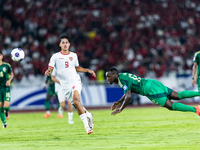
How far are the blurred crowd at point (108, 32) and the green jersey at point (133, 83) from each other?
14264 mm

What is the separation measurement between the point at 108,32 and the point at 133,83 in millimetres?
19447

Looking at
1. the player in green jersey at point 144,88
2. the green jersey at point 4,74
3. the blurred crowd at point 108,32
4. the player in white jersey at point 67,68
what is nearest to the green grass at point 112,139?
the player in green jersey at point 144,88

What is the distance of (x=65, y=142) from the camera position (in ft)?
28.7

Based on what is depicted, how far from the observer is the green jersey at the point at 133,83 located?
9.34 m

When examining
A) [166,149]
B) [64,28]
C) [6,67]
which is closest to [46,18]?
[64,28]

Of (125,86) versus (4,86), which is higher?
(4,86)

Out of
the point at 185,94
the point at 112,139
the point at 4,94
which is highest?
the point at 4,94

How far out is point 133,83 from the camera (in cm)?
941

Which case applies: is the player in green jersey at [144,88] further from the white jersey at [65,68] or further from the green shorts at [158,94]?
the white jersey at [65,68]

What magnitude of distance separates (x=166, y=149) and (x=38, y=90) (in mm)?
15376

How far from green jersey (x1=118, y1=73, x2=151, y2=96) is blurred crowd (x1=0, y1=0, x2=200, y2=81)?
562 inches

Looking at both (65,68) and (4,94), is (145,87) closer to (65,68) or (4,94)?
(65,68)

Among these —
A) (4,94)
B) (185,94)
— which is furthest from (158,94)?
(4,94)

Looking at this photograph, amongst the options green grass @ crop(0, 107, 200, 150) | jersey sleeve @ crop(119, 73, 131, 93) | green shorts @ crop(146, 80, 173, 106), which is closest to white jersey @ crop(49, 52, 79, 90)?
green grass @ crop(0, 107, 200, 150)
